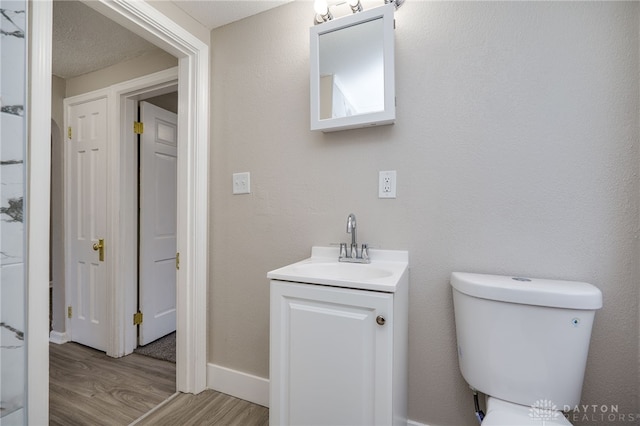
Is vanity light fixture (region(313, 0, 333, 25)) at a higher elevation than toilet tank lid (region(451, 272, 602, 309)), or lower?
higher

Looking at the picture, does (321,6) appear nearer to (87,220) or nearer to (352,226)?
(352,226)

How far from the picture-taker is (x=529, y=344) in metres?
1.01

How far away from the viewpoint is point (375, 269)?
128 centimetres

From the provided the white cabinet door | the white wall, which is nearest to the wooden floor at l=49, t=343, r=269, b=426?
Answer: the white wall

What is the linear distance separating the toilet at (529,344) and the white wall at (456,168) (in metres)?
0.19

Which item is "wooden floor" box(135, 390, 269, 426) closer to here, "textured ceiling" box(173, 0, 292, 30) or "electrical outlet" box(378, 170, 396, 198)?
"electrical outlet" box(378, 170, 396, 198)

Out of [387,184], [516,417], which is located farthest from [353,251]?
[516,417]

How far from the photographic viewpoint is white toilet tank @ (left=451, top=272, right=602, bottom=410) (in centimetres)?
97

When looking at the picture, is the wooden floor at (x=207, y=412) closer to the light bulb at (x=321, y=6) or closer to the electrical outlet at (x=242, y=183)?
the electrical outlet at (x=242, y=183)

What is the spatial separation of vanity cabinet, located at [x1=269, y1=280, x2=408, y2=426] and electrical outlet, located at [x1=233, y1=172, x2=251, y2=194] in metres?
0.76

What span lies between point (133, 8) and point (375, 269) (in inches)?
62.6

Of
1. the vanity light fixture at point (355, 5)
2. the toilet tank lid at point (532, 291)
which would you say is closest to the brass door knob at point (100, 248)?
the vanity light fixture at point (355, 5)

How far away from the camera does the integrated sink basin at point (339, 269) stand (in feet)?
3.48

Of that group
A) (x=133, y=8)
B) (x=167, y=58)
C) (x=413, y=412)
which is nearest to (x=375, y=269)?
(x=413, y=412)
